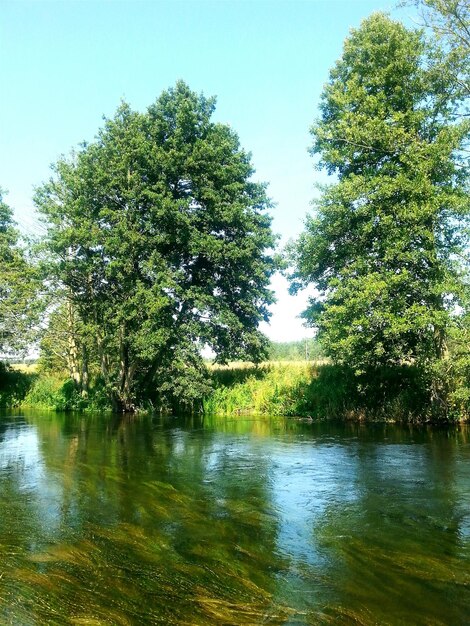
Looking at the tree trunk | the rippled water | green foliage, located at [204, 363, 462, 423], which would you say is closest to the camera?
the rippled water

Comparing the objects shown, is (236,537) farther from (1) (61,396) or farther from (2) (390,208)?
(1) (61,396)

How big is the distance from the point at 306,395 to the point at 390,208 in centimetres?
1223

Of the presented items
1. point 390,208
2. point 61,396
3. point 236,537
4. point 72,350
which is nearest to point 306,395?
point 390,208

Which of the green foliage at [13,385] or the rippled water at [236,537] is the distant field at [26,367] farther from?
the rippled water at [236,537]

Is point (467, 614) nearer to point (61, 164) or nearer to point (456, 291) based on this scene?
point (456, 291)

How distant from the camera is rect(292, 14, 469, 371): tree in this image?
69.6 ft

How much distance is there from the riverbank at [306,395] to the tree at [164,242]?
7.75 ft

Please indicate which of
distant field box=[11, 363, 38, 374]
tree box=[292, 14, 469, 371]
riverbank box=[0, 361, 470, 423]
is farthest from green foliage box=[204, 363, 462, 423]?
distant field box=[11, 363, 38, 374]

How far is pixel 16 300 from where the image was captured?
39.0 m

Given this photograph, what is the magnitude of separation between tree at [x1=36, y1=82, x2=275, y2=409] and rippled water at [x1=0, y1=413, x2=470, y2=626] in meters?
16.6

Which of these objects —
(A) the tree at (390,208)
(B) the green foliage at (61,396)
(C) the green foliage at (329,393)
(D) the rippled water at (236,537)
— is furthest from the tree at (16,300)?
(D) the rippled water at (236,537)

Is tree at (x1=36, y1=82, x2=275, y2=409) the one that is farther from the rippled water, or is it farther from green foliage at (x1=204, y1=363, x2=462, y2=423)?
the rippled water

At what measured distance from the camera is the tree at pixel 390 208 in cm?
2120

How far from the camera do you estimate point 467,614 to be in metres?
4.96
